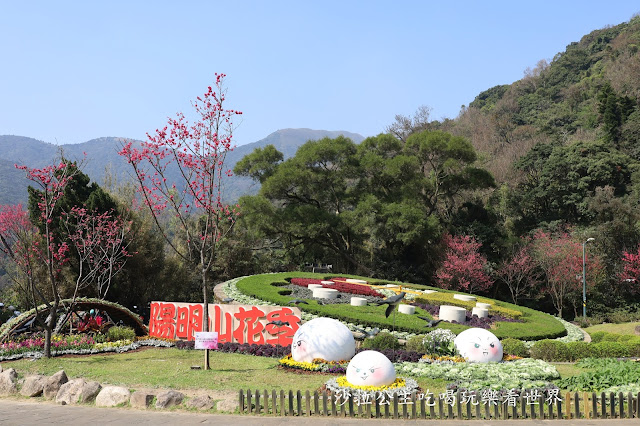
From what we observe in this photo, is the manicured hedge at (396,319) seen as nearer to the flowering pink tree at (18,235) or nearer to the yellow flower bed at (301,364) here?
the yellow flower bed at (301,364)

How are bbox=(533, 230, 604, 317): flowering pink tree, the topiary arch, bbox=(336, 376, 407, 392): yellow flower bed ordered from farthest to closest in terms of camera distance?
bbox=(533, 230, 604, 317): flowering pink tree → the topiary arch → bbox=(336, 376, 407, 392): yellow flower bed

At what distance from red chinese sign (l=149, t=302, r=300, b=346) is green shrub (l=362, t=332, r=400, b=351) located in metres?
2.12

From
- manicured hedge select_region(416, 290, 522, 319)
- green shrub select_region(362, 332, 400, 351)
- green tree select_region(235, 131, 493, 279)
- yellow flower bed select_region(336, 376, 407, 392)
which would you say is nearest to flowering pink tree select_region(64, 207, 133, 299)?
green shrub select_region(362, 332, 400, 351)

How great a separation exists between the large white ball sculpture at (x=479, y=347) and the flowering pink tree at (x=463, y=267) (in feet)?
55.0

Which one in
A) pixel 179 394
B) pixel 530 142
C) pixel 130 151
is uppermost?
pixel 530 142

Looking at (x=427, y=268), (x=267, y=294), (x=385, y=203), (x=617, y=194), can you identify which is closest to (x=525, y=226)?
(x=617, y=194)

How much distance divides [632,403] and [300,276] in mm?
16860

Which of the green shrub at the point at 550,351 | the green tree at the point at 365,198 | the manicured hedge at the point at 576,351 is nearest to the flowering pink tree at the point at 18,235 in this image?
the green tree at the point at 365,198

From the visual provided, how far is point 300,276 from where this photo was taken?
78.3 feet

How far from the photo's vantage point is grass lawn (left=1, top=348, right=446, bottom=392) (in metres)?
10.1

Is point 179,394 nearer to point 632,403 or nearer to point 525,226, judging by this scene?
point 632,403

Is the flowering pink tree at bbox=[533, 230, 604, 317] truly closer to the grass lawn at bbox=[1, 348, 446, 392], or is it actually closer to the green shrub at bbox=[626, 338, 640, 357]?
the green shrub at bbox=[626, 338, 640, 357]

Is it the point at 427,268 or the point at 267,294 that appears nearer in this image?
the point at 267,294

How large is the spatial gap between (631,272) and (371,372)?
2616 centimetres
